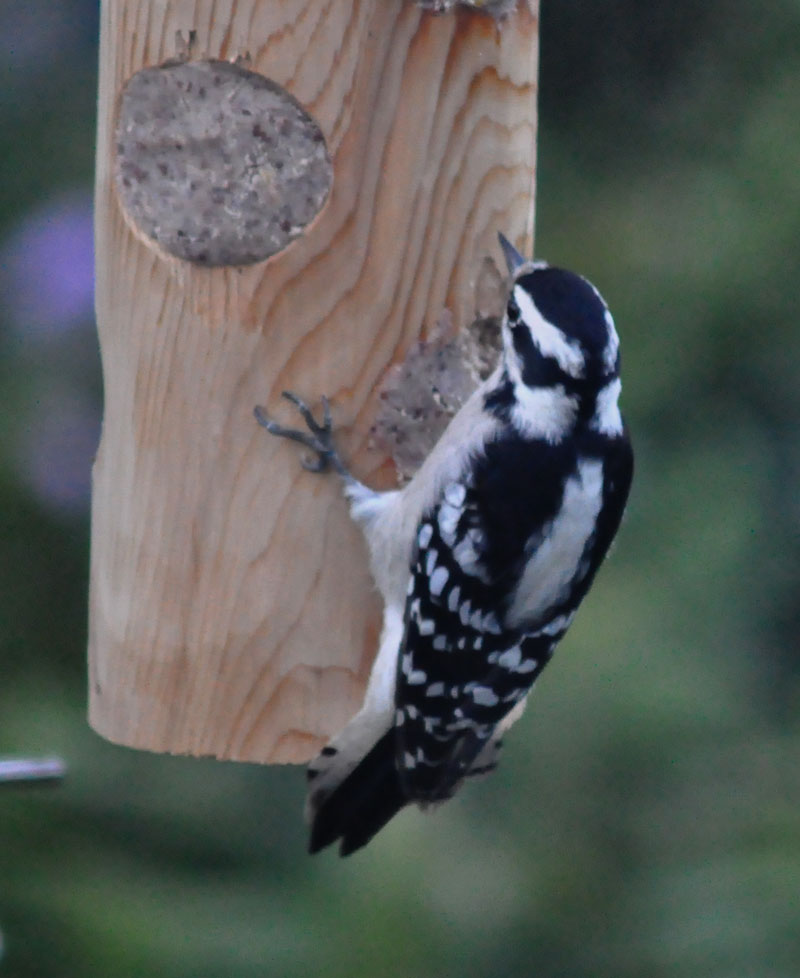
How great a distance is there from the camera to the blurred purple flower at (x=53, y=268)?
3762 millimetres

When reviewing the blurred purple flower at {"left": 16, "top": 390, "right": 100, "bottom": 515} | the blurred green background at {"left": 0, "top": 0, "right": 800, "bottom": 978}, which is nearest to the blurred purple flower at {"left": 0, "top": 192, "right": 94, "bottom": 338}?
the blurred green background at {"left": 0, "top": 0, "right": 800, "bottom": 978}

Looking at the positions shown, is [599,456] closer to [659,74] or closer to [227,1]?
[227,1]

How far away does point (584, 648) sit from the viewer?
3.64 metres

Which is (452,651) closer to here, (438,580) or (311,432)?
(438,580)

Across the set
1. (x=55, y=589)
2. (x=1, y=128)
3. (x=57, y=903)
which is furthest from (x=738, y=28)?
(x=57, y=903)

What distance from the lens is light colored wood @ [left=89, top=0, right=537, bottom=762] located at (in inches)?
101

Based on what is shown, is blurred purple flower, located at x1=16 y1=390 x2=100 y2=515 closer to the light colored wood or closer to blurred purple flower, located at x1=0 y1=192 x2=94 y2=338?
blurred purple flower, located at x1=0 y1=192 x2=94 y2=338

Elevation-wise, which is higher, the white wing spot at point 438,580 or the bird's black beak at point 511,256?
the bird's black beak at point 511,256

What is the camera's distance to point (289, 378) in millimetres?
2693

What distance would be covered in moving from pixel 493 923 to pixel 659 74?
2077mm

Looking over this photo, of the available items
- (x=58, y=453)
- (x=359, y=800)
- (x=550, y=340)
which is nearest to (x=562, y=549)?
(x=550, y=340)

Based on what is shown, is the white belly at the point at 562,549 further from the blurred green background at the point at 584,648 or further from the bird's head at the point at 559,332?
the blurred green background at the point at 584,648

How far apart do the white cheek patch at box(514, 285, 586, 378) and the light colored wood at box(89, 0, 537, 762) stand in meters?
0.21

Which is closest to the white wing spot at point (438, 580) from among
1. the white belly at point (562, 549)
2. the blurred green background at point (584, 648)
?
the white belly at point (562, 549)
